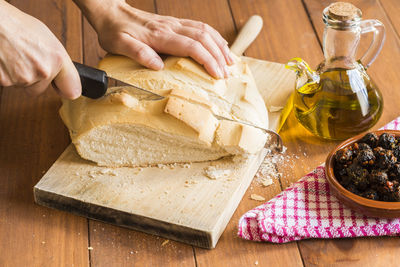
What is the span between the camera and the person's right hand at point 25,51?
144cm

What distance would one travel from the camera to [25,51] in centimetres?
146

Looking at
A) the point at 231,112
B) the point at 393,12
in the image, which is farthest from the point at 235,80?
the point at 393,12

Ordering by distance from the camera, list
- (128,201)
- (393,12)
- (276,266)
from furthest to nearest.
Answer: (393,12) < (128,201) < (276,266)

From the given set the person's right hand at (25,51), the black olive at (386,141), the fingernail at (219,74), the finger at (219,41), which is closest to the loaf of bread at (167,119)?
the fingernail at (219,74)

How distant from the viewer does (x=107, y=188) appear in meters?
1.68

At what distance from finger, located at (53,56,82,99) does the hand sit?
27cm

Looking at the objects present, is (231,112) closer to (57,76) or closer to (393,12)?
(57,76)

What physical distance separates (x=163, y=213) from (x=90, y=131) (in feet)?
1.17

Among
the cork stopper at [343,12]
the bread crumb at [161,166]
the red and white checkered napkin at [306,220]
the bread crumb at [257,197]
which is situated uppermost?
the cork stopper at [343,12]

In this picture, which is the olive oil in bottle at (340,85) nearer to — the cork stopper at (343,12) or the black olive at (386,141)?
the cork stopper at (343,12)

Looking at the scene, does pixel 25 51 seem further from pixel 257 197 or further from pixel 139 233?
pixel 257 197

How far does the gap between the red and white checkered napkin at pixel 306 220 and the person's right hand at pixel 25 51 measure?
68 cm

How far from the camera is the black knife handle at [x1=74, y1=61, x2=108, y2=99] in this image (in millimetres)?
1634

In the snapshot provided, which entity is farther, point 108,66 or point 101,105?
point 108,66
